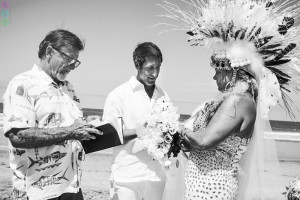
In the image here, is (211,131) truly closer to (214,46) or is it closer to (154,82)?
(214,46)

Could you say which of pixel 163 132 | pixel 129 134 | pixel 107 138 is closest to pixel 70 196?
pixel 107 138

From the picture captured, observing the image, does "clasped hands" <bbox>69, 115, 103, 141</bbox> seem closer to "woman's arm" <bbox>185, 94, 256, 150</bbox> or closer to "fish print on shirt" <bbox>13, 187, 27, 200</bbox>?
"fish print on shirt" <bbox>13, 187, 27, 200</bbox>

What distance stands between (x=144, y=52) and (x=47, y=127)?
187 cm

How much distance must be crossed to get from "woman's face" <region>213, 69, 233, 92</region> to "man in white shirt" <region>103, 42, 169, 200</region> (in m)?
1.12

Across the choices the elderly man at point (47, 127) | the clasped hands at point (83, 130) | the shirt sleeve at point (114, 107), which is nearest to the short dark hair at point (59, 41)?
the elderly man at point (47, 127)

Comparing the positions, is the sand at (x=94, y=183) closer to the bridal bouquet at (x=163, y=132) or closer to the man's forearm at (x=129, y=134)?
the man's forearm at (x=129, y=134)

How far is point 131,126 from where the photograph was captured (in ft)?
13.8

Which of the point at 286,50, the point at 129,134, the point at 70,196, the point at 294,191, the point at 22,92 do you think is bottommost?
the point at 294,191

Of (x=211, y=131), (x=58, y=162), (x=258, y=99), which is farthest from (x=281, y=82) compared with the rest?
(x=58, y=162)

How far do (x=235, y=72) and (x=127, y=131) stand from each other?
151 cm

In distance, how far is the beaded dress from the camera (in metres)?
2.92

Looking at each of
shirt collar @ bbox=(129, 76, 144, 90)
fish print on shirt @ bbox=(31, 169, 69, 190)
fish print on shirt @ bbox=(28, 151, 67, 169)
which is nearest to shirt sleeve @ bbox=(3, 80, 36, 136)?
fish print on shirt @ bbox=(28, 151, 67, 169)

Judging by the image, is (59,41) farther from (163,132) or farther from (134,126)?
(134,126)

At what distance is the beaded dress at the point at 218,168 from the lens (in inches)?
115
